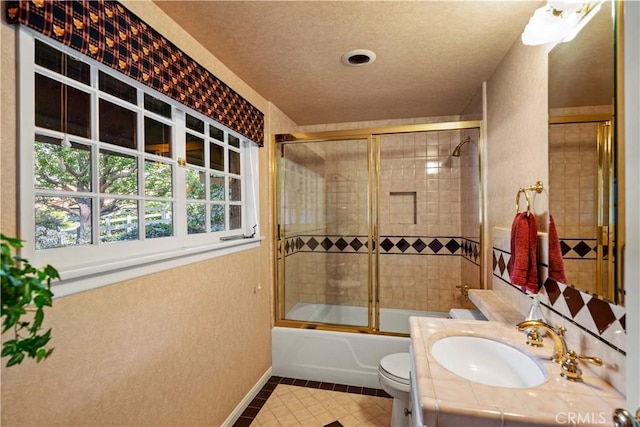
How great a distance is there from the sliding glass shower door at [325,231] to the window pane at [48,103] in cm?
170

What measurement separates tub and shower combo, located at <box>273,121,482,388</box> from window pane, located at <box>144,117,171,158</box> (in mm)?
1143

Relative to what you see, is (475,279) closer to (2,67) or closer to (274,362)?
(274,362)

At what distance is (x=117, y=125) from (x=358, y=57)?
1367mm

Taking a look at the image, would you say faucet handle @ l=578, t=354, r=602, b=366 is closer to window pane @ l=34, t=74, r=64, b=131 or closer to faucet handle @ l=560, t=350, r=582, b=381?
faucet handle @ l=560, t=350, r=582, b=381

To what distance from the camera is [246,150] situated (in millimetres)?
2344

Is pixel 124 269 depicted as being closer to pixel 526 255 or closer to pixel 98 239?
pixel 98 239

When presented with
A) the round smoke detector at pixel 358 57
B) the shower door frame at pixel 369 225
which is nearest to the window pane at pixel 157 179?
the shower door frame at pixel 369 225

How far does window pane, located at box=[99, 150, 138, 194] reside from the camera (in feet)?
4.08

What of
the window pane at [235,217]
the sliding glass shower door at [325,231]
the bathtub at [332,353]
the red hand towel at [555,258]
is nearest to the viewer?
the red hand towel at [555,258]

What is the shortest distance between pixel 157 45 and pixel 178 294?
1171 mm

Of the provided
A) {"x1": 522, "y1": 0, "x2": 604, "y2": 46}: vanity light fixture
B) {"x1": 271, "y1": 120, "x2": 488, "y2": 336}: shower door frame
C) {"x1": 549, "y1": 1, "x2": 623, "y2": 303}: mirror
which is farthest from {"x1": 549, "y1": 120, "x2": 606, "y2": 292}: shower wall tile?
{"x1": 271, "y1": 120, "x2": 488, "y2": 336}: shower door frame

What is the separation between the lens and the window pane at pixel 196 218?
1.74 metres

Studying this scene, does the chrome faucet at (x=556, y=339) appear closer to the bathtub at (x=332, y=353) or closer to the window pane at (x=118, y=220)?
the bathtub at (x=332, y=353)

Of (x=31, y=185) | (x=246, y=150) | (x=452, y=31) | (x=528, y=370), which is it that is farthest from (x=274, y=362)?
(x=452, y=31)
